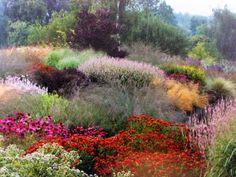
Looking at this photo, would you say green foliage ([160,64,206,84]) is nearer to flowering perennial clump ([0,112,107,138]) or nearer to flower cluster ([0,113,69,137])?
flowering perennial clump ([0,112,107,138])

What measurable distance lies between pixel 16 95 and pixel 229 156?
176 inches

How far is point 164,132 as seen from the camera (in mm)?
6648

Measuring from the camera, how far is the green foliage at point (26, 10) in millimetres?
28141

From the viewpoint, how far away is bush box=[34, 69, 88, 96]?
9641 millimetres

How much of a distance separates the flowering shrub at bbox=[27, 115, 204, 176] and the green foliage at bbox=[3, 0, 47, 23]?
2292 centimetres

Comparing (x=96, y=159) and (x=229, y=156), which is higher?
(x=229, y=156)

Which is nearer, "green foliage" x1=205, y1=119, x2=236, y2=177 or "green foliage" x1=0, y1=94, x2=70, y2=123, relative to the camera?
"green foliage" x1=205, y1=119, x2=236, y2=177

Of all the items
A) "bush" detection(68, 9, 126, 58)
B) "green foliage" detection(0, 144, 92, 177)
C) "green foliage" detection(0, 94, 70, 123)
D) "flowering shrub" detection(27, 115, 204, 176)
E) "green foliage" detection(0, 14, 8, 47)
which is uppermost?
"bush" detection(68, 9, 126, 58)

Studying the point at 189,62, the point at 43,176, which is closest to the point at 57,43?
the point at 189,62

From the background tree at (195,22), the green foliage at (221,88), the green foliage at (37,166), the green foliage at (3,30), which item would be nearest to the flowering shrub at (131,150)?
the green foliage at (37,166)

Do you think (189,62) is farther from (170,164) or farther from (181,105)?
(170,164)

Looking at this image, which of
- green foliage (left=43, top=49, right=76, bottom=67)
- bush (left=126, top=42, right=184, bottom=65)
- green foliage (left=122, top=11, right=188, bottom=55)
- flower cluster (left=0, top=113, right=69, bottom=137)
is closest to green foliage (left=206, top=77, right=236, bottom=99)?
bush (left=126, top=42, right=184, bottom=65)

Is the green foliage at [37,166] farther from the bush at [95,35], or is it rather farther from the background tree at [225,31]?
the background tree at [225,31]

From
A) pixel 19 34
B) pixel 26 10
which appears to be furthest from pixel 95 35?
pixel 26 10
